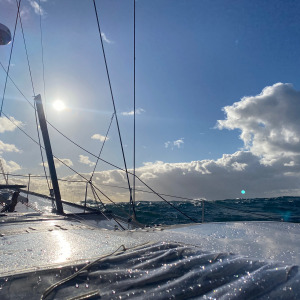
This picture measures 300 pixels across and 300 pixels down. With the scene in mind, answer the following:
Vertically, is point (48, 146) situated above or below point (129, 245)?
above

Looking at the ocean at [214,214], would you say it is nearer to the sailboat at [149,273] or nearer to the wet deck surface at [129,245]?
the wet deck surface at [129,245]

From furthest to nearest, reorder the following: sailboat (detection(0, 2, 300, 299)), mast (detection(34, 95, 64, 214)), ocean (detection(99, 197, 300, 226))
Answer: ocean (detection(99, 197, 300, 226)) → mast (detection(34, 95, 64, 214)) → sailboat (detection(0, 2, 300, 299))

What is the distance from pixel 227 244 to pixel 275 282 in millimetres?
1810

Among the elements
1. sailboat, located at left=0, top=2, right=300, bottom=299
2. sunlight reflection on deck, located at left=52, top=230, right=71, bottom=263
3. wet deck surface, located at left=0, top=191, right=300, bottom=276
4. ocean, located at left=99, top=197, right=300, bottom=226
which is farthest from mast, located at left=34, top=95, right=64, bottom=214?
sailboat, located at left=0, top=2, right=300, bottom=299

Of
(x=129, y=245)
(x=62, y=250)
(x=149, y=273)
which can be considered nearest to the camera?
(x=149, y=273)

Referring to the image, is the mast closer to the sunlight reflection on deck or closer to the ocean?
the ocean

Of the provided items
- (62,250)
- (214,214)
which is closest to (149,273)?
(62,250)

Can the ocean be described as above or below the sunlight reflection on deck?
below

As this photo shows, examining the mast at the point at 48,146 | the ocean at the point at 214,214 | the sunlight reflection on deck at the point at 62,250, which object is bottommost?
the ocean at the point at 214,214

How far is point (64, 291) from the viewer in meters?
2.02

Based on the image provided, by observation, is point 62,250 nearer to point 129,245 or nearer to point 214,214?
point 129,245

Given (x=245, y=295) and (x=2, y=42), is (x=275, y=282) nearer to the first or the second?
(x=245, y=295)

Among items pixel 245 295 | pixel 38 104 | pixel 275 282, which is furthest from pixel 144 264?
pixel 38 104

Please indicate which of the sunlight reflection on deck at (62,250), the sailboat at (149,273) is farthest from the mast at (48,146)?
the sailboat at (149,273)
